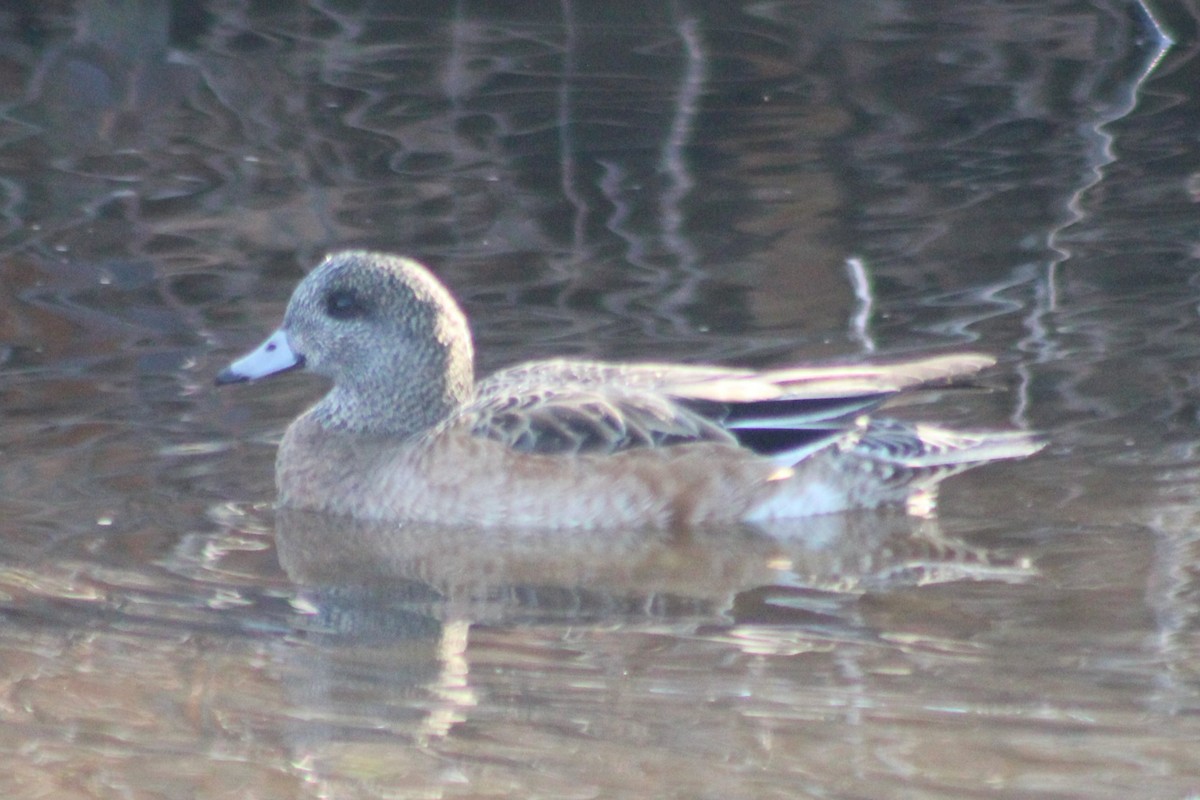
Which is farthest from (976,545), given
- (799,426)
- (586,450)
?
(586,450)

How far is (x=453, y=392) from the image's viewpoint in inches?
252

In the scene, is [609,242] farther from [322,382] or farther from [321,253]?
[322,382]

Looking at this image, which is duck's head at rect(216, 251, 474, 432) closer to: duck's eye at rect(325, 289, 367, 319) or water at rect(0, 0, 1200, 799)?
duck's eye at rect(325, 289, 367, 319)

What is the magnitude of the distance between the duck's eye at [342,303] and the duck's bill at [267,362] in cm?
17

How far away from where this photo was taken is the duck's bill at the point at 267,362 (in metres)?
6.20

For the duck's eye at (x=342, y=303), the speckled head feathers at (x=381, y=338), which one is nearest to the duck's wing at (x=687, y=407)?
the speckled head feathers at (x=381, y=338)

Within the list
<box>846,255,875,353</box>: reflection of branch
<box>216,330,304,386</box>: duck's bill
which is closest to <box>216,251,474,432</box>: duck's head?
<box>216,330,304,386</box>: duck's bill

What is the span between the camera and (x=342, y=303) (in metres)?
6.32

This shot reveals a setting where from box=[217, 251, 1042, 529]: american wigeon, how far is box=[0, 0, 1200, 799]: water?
134 mm

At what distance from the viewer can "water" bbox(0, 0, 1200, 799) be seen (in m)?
4.13

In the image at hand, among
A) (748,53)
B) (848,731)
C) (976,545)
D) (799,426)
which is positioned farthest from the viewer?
(748,53)

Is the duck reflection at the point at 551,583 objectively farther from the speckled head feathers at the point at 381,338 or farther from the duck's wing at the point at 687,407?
the speckled head feathers at the point at 381,338

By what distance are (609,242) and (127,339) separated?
2.46 metres

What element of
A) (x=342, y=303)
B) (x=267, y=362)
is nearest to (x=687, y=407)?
(x=342, y=303)
